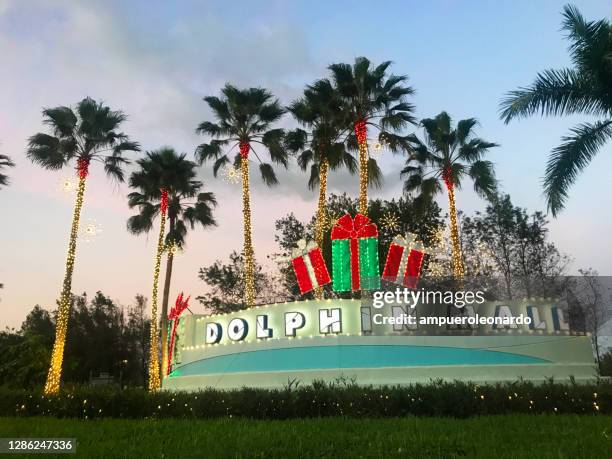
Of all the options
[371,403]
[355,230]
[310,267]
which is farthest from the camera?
[310,267]

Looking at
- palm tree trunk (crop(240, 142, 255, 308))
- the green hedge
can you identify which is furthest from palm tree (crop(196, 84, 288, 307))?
the green hedge

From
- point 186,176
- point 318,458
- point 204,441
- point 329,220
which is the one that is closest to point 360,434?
point 318,458

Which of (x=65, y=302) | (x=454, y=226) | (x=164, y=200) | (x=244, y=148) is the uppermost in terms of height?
(x=244, y=148)

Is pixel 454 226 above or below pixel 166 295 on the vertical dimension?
above

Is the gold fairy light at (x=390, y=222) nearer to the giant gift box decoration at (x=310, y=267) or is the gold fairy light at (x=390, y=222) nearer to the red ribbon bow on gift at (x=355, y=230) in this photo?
the red ribbon bow on gift at (x=355, y=230)

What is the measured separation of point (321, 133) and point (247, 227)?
681cm

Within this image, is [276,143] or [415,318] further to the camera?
[276,143]

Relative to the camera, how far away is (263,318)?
68.9 feet

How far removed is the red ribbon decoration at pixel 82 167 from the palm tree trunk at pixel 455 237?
21.1 m

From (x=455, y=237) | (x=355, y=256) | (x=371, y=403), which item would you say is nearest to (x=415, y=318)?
(x=355, y=256)

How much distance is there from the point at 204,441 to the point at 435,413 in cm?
681

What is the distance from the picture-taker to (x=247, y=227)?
28828 mm

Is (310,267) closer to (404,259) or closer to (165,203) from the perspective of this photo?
(404,259)

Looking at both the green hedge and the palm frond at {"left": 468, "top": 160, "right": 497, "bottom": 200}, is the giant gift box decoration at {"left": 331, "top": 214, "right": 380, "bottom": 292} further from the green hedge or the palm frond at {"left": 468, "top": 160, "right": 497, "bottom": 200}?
the palm frond at {"left": 468, "top": 160, "right": 497, "bottom": 200}
